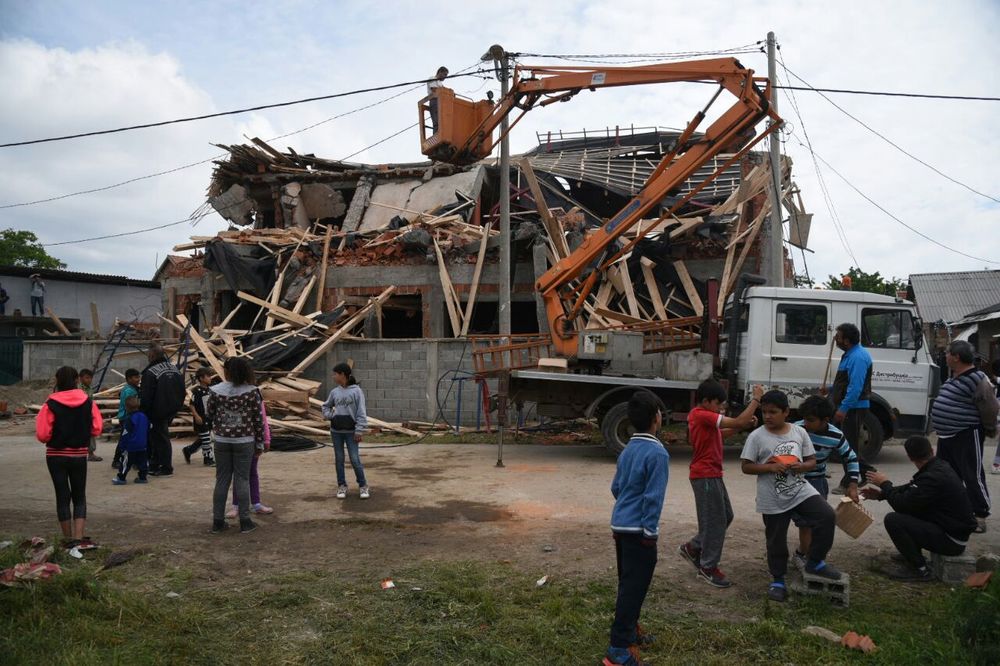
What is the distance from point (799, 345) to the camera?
32.0 ft

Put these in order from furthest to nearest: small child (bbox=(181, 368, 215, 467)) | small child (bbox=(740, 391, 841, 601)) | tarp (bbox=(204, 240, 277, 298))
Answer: tarp (bbox=(204, 240, 277, 298))
small child (bbox=(181, 368, 215, 467))
small child (bbox=(740, 391, 841, 601))

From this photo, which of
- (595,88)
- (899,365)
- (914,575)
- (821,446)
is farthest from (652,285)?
(914,575)

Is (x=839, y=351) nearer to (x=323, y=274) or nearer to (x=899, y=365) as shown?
(x=899, y=365)

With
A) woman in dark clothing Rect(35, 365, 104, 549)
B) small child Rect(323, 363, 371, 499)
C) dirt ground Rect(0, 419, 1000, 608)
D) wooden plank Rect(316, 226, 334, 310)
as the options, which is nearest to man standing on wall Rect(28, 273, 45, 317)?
wooden plank Rect(316, 226, 334, 310)

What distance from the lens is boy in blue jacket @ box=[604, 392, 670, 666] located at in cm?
371

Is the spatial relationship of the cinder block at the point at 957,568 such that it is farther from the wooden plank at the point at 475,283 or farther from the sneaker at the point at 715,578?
the wooden plank at the point at 475,283

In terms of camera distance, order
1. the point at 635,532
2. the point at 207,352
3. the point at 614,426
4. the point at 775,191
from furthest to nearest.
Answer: the point at 775,191
the point at 207,352
the point at 614,426
the point at 635,532

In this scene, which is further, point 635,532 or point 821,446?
point 821,446

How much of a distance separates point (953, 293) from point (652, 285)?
1378 cm

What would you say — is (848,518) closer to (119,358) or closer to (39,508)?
(39,508)

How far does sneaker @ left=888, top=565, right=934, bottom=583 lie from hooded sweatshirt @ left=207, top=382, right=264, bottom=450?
5192 mm

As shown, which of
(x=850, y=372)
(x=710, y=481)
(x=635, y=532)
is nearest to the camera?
(x=635, y=532)

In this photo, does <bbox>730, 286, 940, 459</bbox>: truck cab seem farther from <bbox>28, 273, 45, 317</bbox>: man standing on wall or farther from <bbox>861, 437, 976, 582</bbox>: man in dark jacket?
<bbox>28, 273, 45, 317</bbox>: man standing on wall

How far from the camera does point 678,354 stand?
10.4 metres
